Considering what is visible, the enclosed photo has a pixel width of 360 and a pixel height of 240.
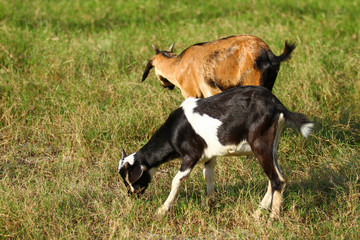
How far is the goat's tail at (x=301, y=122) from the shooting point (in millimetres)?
4586

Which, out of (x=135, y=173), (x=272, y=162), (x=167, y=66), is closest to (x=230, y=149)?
(x=272, y=162)

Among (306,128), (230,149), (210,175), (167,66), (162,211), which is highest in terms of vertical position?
(306,128)

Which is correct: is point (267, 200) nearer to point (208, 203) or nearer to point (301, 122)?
point (208, 203)

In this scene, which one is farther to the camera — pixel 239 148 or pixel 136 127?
pixel 136 127

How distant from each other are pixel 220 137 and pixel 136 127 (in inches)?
85.0

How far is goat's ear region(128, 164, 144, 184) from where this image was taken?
5072 mm

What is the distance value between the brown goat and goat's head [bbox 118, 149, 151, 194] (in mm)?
1603

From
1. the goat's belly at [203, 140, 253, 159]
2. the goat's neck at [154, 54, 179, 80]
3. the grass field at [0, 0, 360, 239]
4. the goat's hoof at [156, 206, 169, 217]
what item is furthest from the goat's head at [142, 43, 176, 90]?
the goat's hoof at [156, 206, 169, 217]

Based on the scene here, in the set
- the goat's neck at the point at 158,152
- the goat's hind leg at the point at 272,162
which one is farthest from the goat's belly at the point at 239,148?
the goat's neck at the point at 158,152

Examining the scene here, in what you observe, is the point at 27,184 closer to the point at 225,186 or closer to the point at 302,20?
the point at 225,186

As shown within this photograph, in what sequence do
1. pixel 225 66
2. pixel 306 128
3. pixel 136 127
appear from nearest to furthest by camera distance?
pixel 306 128 < pixel 225 66 < pixel 136 127

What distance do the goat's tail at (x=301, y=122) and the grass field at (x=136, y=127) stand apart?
76cm

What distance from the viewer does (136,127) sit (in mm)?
6695

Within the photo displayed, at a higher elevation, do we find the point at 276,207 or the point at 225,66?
the point at 225,66
